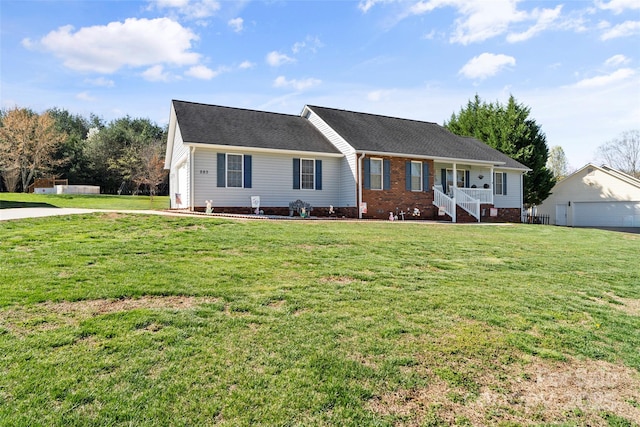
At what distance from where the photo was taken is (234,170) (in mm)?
15320

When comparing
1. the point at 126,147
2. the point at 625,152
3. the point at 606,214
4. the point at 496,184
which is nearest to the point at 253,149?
the point at 496,184

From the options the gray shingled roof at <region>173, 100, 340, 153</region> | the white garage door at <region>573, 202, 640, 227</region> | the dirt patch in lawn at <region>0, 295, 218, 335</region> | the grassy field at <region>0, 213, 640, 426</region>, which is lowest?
the grassy field at <region>0, 213, 640, 426</region>

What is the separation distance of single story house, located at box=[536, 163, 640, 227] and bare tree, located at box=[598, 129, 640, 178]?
951 inches

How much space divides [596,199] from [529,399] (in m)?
29.7

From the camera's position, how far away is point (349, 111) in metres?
21.5

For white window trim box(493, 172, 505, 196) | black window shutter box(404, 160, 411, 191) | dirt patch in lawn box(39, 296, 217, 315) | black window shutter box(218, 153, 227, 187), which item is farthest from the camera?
white window trim box(493, 172, 505, 196)

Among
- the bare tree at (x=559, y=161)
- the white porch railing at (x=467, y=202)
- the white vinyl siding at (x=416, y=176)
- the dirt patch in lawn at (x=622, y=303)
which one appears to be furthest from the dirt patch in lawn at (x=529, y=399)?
the bare tree at (x=559, y=161)

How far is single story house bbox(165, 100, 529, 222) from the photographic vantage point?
49.6 ft

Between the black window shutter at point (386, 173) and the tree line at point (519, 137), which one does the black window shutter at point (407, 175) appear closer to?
the black window shutter at point (386, 173)

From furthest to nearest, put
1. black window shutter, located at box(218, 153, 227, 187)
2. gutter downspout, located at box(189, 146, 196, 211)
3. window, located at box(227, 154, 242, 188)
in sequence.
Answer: window, located at box(227, 154, 242, 188) < black window shutter, located at box(218, 153, 227, 187) < gutter downspout, located at box(189, 146, 196, 211)

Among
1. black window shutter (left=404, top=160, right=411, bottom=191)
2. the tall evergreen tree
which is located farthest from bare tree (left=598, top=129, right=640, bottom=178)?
black window shutter (left=404, top=160, right=411, bottom=191)

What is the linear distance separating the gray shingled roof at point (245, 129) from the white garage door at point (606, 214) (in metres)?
21.1

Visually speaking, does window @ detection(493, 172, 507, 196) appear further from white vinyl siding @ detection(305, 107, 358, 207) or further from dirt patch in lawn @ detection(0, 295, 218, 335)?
dirt patch in lawn @ detection(0, 295, 218, 335)

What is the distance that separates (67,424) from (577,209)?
32704 mm
